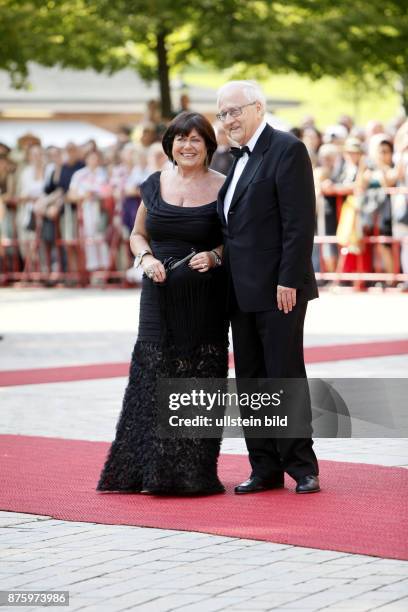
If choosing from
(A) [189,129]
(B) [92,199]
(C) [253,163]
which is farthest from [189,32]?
(C) [253,163]

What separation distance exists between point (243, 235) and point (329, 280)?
43.9ft

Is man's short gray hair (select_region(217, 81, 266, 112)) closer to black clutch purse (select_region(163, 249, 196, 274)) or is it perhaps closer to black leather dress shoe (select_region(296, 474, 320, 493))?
black clutch purse (select_region(163, 249, 196, 274))

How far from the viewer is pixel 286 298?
748cm

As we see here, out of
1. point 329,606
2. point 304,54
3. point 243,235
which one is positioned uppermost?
point 304,54

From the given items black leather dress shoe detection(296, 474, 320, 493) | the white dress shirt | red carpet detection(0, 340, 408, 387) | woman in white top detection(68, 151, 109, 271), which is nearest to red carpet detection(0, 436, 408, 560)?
black leather dress shoe detection(296, 474, 320, 493)

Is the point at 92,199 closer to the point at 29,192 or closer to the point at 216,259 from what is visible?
the point at 29,192

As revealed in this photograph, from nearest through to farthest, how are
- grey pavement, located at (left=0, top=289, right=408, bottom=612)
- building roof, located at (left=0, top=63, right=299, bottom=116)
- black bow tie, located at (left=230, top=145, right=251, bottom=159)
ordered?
grey pavement, located at (left=0, top=289, right=408, bottom=612) < black bow tie, located at (left=230, top=145, right=251, bottom=159) < building roof, located at (left=0, top=63, right=299, bottom=116)

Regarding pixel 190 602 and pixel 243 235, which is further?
pixel 243 235

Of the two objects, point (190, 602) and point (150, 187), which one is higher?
point (150, 187)

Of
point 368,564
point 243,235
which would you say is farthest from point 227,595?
point 243,235

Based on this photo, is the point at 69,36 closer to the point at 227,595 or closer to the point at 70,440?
the point at 70,440

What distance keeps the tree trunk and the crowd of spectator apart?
4412 millimetres

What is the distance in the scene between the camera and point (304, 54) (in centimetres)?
3325

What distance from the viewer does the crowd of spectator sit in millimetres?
19531
